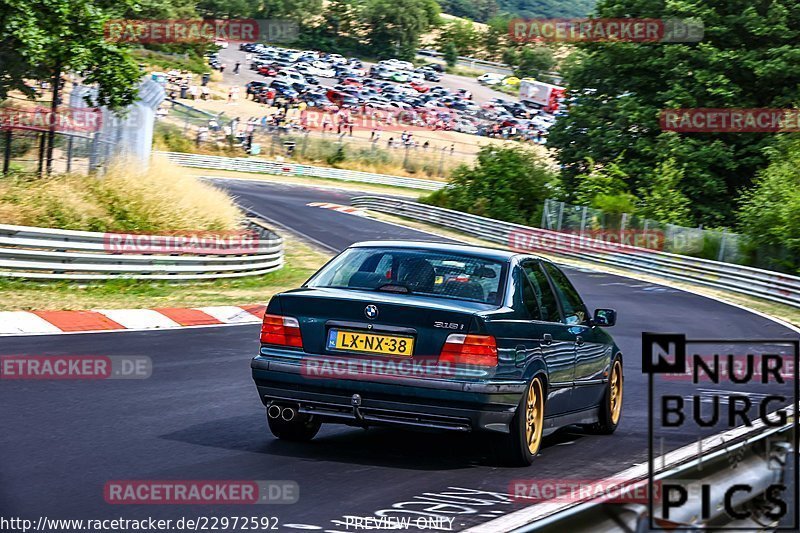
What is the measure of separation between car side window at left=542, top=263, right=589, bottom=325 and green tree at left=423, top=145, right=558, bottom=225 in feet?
119

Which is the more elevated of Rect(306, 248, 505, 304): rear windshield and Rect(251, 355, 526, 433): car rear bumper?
Rect(306, 248, 505, 304): rear windshield

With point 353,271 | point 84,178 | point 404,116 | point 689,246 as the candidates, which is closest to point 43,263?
point 84,178

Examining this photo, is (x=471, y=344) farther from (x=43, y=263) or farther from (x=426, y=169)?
(x=426, y=169)

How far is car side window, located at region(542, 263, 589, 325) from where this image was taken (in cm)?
932

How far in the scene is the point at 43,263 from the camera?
18.1 metres

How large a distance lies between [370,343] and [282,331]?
0.70 metres

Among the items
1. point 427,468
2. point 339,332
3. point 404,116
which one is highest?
point 404,116

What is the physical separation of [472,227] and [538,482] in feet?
119

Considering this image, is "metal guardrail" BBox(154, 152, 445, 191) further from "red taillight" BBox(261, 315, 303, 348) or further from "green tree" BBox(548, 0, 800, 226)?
"red taillight" BBox(261, 315, 303, 348)

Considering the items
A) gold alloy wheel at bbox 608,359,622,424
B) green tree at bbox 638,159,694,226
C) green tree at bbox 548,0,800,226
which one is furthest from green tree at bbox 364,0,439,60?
gold alloy wheel at bbox 608,359,622,424

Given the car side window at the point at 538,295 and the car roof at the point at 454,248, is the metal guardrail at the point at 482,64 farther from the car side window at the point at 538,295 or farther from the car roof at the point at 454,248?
the car roof at the point at 454,248

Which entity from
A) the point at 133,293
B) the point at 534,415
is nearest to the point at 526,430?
the point at 534,415

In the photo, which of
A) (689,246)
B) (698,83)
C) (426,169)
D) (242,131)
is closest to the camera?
(689,246)

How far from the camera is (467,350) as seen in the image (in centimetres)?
767
